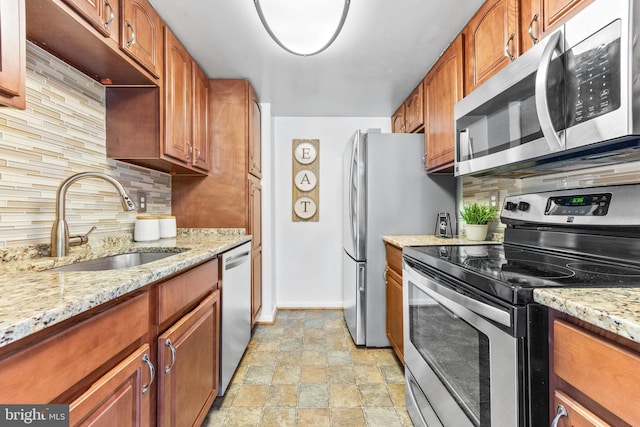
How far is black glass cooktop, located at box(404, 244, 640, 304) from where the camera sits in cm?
74

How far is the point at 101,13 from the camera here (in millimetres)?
1186

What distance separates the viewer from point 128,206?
1.29 metres

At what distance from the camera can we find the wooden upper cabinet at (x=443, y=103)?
1.81m

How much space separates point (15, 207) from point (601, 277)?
197 centimetres

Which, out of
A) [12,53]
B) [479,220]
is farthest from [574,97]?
[12,53]

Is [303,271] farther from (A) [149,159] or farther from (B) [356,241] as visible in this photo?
(A) [149,159]

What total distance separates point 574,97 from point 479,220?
103 cm

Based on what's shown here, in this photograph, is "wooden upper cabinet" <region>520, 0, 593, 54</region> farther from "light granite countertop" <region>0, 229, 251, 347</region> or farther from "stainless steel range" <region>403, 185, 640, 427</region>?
"light granite countertop" <region>0, 229, 251, 347</region>

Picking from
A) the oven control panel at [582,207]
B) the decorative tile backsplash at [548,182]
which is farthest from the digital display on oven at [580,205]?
the decorative tile backsplash at [548,182]

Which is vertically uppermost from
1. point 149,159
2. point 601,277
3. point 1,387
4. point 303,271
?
point 149,159

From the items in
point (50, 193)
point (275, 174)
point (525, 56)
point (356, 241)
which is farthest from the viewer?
point (275, 174)

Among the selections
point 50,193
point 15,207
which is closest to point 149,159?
point 50,193

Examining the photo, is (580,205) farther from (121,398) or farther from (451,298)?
(121,398)

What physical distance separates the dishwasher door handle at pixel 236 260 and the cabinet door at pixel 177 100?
71cm
